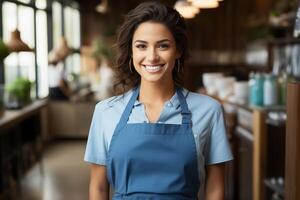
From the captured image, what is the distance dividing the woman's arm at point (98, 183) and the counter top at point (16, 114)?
114 inches

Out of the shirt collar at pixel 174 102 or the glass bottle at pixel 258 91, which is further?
the glass bottle at pixel 258 91

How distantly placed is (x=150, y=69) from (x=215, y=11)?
10.6 meters

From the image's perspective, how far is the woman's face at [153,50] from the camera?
1.42 meters

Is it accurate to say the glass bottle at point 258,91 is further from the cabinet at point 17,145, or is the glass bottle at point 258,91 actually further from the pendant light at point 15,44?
the cabinet at point 17,145

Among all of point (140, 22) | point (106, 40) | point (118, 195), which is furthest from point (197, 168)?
point (106, 40)

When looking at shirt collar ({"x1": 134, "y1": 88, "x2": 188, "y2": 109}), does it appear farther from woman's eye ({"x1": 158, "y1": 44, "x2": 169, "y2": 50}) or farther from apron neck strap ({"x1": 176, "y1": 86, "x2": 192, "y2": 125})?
woman's eye ({"x1": 158, "y1": 44, "x2": 169, "y2": 50})

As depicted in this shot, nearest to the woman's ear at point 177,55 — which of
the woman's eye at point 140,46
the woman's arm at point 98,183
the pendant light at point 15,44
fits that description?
the woman's eye at point 140,46

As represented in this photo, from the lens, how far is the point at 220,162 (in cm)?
145

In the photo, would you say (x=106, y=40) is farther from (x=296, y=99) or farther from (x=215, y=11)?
(x=296, y=99)

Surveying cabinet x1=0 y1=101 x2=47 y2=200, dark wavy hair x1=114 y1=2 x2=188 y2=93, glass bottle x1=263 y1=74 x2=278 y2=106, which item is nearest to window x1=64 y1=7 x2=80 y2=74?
cabinet x1=0 y1=101 x2=47 y2=200

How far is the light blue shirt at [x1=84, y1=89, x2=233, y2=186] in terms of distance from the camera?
1437mm

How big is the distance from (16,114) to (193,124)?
12.1ft

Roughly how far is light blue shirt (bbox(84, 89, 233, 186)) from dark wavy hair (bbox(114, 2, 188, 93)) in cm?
11

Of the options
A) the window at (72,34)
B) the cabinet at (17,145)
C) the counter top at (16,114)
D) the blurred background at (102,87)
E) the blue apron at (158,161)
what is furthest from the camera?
the window at (72,34)
